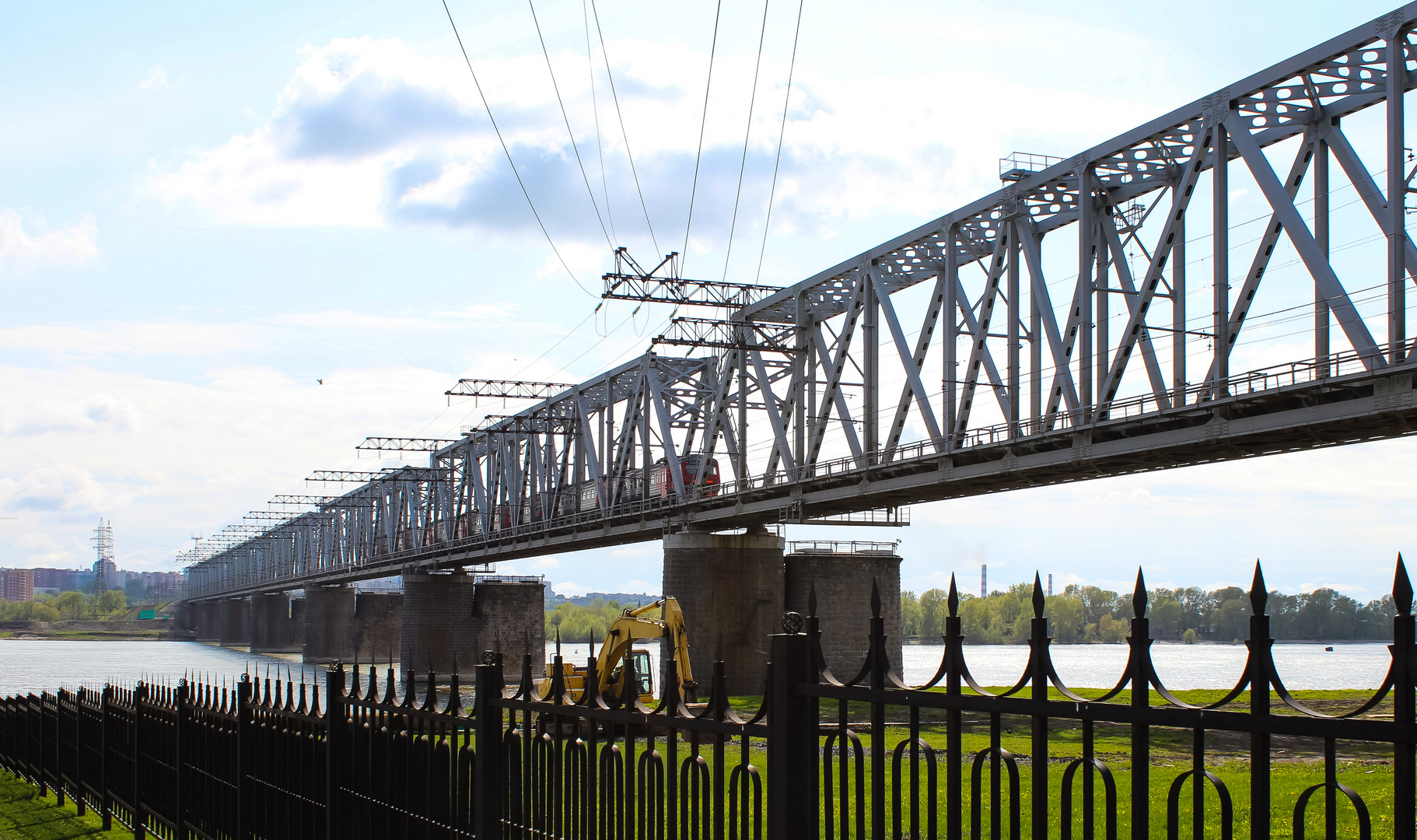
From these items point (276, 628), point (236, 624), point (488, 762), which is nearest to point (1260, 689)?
point (488, 762)

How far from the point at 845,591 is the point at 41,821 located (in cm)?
4274

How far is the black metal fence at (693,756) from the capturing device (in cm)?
323

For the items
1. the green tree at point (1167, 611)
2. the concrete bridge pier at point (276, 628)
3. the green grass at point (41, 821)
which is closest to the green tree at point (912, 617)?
the green tree at point (1167, 611)

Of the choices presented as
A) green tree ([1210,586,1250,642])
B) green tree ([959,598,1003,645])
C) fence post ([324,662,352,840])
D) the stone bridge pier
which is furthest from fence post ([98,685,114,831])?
green tree ([959,598,1003,645])

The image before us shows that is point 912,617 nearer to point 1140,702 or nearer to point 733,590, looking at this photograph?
point 733,590

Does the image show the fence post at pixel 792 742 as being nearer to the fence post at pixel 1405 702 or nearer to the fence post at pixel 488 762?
the fence post at pixel 1405 702

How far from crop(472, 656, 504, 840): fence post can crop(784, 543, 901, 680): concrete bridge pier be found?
4714 centimetres

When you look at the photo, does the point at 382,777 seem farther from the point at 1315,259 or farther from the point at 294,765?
the point at 1315,259

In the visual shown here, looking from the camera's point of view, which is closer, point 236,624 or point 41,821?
point 41,821

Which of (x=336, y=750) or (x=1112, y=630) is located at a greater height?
(x=336, y=750)

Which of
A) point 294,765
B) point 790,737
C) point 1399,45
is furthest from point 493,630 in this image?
point 790,737

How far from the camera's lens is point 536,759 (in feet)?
21.0

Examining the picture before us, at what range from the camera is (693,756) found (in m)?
5.07

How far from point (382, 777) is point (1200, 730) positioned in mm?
6089
